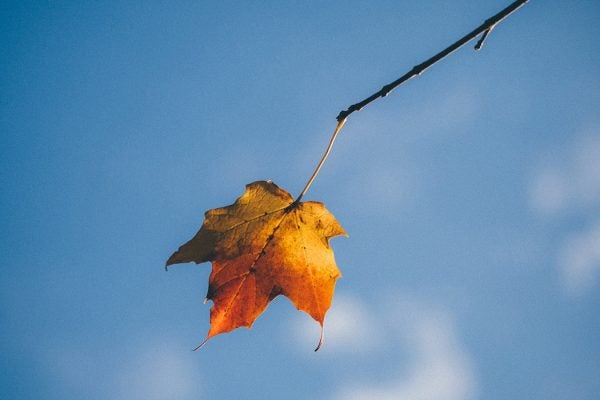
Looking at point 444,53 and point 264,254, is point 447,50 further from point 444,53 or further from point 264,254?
point 264,254

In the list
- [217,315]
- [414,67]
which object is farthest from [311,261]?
[414,67]

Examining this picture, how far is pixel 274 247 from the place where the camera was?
1.68 m

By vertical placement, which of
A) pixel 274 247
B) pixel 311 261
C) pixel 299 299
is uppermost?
pixel 274 247

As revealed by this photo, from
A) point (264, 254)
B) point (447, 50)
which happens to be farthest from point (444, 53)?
point (264, 254)

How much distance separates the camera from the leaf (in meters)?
1.58

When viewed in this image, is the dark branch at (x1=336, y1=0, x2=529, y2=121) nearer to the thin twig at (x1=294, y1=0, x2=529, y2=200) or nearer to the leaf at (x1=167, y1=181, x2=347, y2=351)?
the thin twig at (x1=294, y1=0, x2=529, y2=200)

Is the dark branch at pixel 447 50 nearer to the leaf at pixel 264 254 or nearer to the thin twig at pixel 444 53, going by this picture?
the thin twig at pixel 444 53

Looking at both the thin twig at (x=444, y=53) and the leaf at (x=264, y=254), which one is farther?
the leaf at (x=264, y=254)

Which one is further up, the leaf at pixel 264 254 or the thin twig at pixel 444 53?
the leaf at pixel 264 254

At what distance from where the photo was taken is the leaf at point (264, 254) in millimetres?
1579

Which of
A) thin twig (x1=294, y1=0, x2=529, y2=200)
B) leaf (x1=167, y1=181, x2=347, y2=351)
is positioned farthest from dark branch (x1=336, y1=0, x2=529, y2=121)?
leaf (x1=167, y1=181, x2=347, y2=351)

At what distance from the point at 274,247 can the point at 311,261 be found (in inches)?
7.2

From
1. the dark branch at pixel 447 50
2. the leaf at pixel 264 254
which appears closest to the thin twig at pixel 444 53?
the dark branch at pixel 447 50

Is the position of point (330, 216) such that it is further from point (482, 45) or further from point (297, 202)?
point (482, 45)
